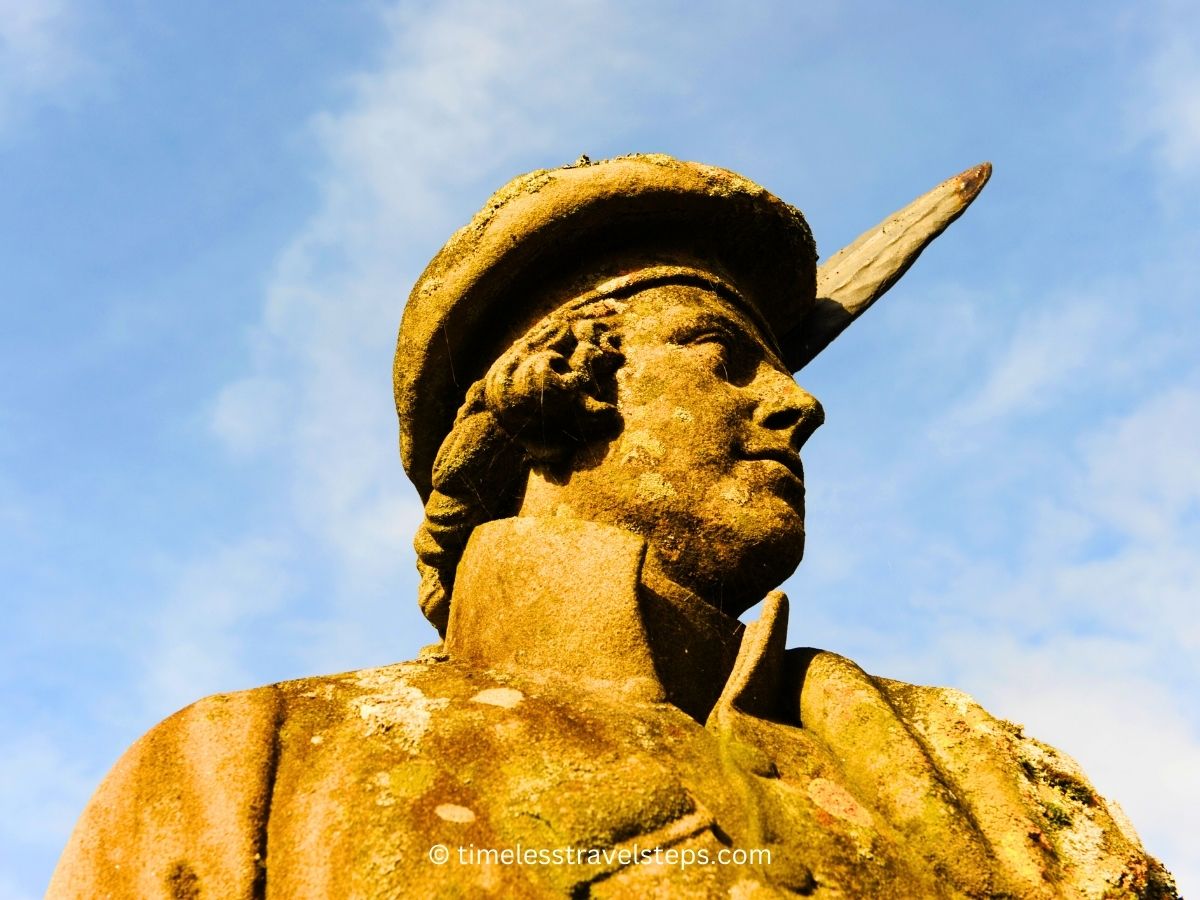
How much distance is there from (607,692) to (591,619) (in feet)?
0.87

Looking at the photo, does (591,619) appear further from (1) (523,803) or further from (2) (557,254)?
(2) (557,254)

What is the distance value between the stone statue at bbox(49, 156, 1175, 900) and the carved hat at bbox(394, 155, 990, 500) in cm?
1

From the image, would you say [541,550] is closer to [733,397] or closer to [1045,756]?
[733,397]

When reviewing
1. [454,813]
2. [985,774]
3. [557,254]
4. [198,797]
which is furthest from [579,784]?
[557,254]

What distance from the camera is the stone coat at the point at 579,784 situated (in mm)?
3387

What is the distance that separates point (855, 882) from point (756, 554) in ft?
4.41

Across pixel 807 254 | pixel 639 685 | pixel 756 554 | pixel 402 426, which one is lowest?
pixel 639 685

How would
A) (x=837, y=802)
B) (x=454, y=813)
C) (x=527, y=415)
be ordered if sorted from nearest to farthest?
(x=454, y=813), (x=837, y=802), (x=527, y=415)

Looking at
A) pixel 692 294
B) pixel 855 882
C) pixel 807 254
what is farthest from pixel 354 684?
pixel 807 254

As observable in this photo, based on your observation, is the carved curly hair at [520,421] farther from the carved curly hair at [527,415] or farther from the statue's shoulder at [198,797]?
the statue's shoulder at [198,797]

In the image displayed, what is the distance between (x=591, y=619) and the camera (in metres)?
4.25

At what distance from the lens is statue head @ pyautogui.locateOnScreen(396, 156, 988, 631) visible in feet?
15.4

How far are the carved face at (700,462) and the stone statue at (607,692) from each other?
0.4 inches

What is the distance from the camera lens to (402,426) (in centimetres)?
566
